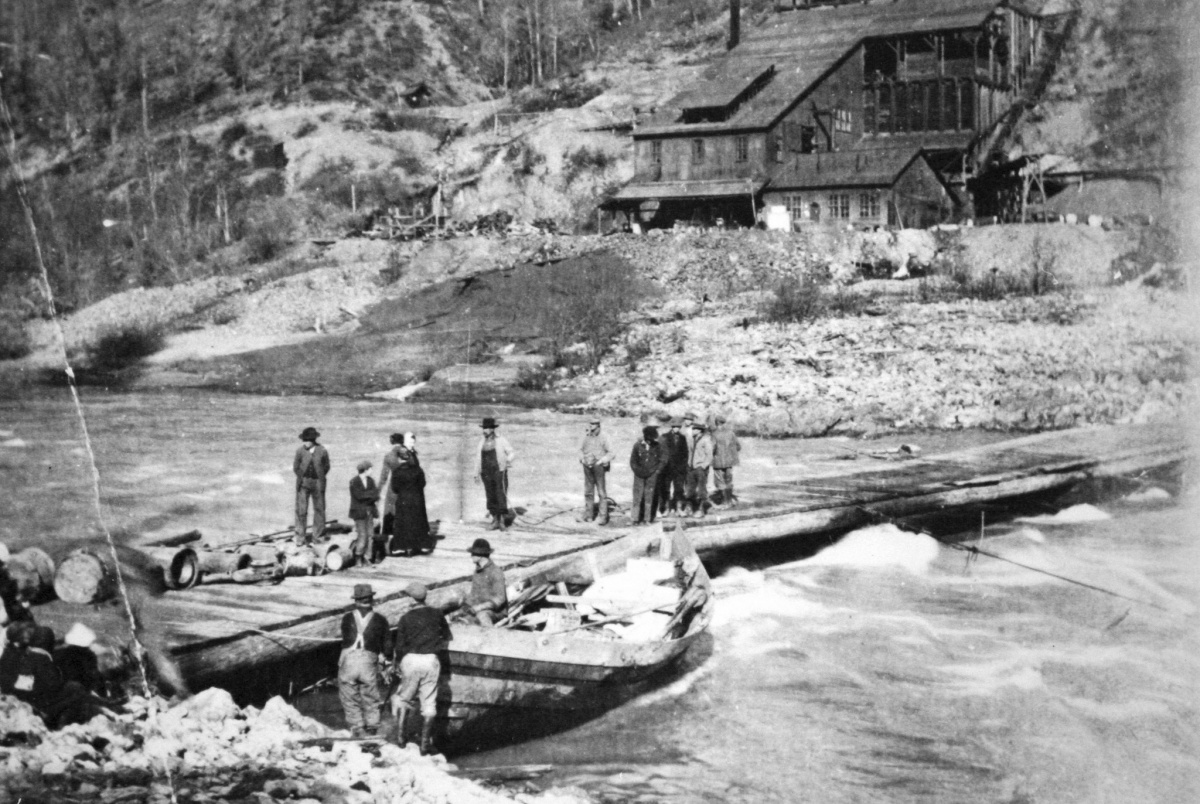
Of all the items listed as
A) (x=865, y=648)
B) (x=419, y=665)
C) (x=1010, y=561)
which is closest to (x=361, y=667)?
(x=419, y=665)

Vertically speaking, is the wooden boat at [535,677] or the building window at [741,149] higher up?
the building window at [741,149]

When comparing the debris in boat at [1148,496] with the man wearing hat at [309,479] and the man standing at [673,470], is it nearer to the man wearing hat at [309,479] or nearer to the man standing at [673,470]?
the man standing at [673,470]

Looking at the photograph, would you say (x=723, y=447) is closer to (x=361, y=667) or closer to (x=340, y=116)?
(x=361, y=667)

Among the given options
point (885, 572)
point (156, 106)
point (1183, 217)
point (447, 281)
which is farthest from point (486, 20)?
point (885, 572)

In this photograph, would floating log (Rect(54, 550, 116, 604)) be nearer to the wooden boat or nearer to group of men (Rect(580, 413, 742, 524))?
the wooden boat

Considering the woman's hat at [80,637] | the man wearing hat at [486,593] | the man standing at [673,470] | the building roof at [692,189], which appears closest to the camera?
the woman's hat at [80,637]

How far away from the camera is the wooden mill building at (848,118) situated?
148 ft

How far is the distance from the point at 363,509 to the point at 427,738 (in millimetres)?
3792

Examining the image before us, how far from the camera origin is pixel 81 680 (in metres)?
10.6

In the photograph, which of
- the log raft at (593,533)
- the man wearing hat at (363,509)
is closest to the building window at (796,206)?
the log raft at (593,533)

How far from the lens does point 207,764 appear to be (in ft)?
32.3

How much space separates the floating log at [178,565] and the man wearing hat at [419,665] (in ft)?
11.4

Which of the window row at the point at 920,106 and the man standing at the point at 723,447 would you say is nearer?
the man standing at the point at 723,447

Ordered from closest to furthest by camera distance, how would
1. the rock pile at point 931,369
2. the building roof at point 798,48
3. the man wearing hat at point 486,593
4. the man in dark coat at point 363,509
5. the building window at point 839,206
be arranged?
the man wearing hat at point 486,593
the man in dark coat at point 363,509
the rock pile at point 931,369
the building window at point 839,206
the building roof at point 798,48
